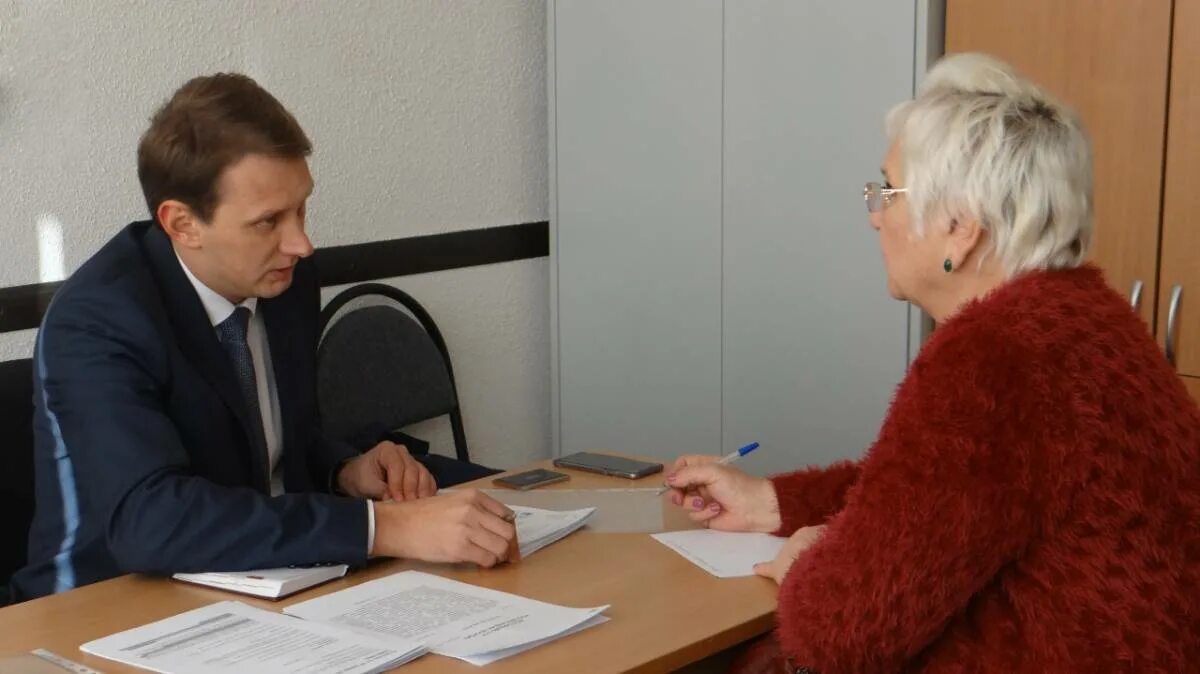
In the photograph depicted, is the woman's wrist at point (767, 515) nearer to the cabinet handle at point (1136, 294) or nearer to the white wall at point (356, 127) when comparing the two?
the cabinet handle at point (1136, 294)

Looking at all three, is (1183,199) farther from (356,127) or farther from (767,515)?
(356,127)

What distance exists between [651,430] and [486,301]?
546 millimetres

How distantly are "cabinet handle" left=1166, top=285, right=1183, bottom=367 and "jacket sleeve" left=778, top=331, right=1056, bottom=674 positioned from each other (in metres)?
1.42

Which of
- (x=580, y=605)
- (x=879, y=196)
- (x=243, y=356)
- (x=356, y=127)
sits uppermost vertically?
(x=356, y=127)

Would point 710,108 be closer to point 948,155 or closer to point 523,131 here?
point 523,131

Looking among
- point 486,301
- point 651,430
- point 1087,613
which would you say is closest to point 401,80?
point 486,301

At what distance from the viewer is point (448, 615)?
163 cm

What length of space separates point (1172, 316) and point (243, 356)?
5.86 ft

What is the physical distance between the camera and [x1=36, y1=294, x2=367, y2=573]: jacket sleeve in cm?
176

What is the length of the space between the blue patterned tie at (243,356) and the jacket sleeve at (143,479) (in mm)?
194

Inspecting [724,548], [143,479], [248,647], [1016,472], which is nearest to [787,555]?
[724,548]

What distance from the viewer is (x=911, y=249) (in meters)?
1.67

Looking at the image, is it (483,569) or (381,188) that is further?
(381,188)

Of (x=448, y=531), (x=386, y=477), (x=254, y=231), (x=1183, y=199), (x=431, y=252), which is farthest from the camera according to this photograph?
(x=431, y=252)
